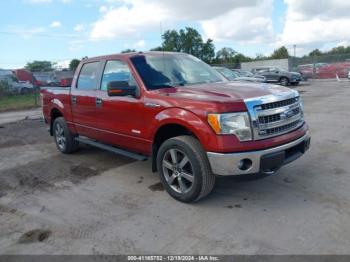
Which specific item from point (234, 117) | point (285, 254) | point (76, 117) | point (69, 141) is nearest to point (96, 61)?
point (76, 117)

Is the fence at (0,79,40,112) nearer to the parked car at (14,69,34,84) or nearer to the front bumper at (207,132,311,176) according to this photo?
the parked car at (14,69,34,84)

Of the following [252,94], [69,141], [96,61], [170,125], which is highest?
[96,61]

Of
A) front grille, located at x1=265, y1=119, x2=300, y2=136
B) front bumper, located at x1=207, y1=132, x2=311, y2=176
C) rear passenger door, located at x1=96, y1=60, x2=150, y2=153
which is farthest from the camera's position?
rear passenger door, located at x1=96, y1=60, x2=150, y2=153

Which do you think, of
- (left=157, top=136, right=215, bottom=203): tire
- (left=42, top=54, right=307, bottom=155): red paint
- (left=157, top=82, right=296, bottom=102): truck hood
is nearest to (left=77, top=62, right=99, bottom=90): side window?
(left=42, top=54, right=307, bottom=155): red paint

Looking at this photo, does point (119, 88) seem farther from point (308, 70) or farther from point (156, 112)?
point (308, 70)

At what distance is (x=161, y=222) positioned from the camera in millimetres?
3799

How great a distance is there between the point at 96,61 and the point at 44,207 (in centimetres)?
265

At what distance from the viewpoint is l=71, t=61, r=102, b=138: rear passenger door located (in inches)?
223

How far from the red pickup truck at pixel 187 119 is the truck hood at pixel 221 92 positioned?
1 cm

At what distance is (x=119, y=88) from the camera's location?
4.50 m

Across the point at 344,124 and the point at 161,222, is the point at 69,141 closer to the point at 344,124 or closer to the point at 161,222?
the point at 161,222

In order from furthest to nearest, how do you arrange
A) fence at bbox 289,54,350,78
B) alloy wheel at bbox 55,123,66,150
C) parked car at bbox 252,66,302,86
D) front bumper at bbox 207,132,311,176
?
fence at bbox 289,54,350,78, parked car at bbox 252,66,302,86, alloy wheel at bbox 55,123,66,150, front bumper at bbox 207,132,311,176

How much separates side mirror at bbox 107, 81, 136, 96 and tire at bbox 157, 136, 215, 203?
2.97 feet

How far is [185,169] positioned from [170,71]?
1.60 metres
